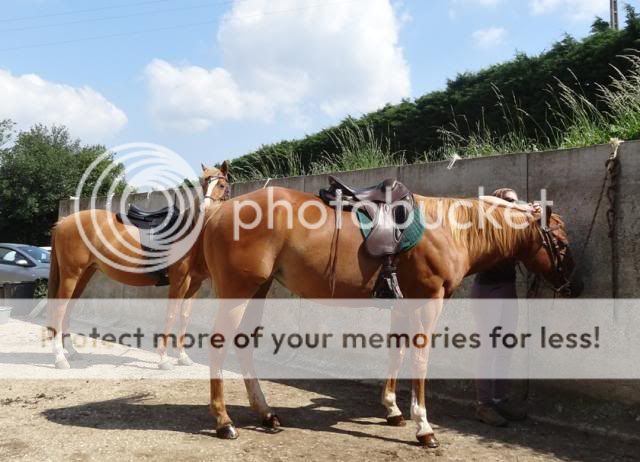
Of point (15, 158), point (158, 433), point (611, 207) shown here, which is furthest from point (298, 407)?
point (15, 158)

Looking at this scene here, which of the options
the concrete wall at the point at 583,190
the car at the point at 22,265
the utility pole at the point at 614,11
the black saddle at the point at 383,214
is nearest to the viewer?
the black saddle at the point at 383,214

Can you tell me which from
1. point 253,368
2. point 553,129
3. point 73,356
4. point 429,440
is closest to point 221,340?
point 253,368

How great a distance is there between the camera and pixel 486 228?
420 cm

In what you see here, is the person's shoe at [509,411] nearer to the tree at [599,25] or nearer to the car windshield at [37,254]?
the tree at [599,25]

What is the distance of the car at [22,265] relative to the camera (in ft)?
40.0

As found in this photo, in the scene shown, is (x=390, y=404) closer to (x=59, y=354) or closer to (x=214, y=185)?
(x=214, y=185)

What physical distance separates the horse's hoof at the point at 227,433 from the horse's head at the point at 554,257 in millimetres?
2589

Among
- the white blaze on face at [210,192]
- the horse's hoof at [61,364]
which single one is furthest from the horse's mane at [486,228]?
the horse's hoof at [61,364]

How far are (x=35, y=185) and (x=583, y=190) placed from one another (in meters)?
26.9

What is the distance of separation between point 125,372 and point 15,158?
2488cm

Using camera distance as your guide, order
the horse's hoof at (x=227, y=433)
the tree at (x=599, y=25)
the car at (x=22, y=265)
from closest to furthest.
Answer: the horse's hoof at (x=227, y=433) → the tree at (x=599, y=25) → the car at (x=22, y=265)

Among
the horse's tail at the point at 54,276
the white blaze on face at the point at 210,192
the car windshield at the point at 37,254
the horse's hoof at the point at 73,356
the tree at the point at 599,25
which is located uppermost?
the tree at the point at 599,25

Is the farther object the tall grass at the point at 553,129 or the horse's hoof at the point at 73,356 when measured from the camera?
the horse's hoof at the point at 73,356

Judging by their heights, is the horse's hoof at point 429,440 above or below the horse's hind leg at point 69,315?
below
